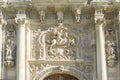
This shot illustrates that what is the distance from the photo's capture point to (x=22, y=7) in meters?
13.5

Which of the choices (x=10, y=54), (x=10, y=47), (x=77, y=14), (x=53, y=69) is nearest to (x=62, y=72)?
(x=53, y=69)

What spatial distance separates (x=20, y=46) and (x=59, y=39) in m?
1.37

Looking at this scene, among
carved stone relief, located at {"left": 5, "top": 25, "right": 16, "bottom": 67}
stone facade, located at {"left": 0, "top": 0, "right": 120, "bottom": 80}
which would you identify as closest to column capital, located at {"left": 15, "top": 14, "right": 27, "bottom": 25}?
stone facade, located at {"left": 0, "top": 0, "right": 120, "bottom": 80}

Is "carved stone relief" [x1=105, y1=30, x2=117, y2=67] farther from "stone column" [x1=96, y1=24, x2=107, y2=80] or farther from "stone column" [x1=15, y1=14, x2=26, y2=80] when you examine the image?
"stone column" [x1=15, y1=14, x2=26, y2=80]

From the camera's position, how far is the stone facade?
12961 millimetres

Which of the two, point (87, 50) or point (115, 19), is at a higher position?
point (115, 19)

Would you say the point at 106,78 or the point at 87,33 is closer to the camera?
the point at 106,78

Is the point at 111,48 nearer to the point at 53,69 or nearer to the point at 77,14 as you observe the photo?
the point at 77,14

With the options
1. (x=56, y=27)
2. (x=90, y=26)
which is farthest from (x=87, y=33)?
(x=56, y=27)

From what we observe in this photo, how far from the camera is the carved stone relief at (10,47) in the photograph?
12.9 meters

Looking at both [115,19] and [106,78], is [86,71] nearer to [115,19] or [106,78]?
[106,78]

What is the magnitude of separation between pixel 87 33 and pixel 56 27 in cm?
109

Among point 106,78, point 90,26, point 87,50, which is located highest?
point 90,26

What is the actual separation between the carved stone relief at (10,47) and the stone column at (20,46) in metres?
0.22
